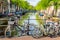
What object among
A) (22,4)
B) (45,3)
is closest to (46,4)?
(45,3)

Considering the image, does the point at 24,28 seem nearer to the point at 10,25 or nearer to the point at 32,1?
the point at 10,25

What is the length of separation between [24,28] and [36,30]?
0.21m

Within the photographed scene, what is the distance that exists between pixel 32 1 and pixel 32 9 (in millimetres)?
132

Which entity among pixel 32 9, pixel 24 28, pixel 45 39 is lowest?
pixel 45 39

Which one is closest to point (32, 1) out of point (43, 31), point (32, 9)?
point (32, 9)

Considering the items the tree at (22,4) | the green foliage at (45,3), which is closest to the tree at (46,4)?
the green foliage at (45,3)

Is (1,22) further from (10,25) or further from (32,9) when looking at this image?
(32,9)

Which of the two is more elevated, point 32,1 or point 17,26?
point 32,1

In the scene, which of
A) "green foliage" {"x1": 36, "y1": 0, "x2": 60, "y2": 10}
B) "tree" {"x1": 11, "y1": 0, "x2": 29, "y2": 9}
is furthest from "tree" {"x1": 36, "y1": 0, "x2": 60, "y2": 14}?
"tree" {"x1": 11, "y1": 0, "x2": 29, "y2": 9}

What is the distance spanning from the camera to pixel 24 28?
308 cm

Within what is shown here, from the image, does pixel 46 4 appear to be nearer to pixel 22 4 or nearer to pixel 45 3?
pixel 45 3

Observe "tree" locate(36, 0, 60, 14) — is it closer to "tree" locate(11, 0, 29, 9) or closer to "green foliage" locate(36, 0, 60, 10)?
"green foliage" locate(36, 0, 60, 10)

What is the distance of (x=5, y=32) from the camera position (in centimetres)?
303

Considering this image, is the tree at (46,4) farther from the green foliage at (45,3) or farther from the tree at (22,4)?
the tree at (22,4)
